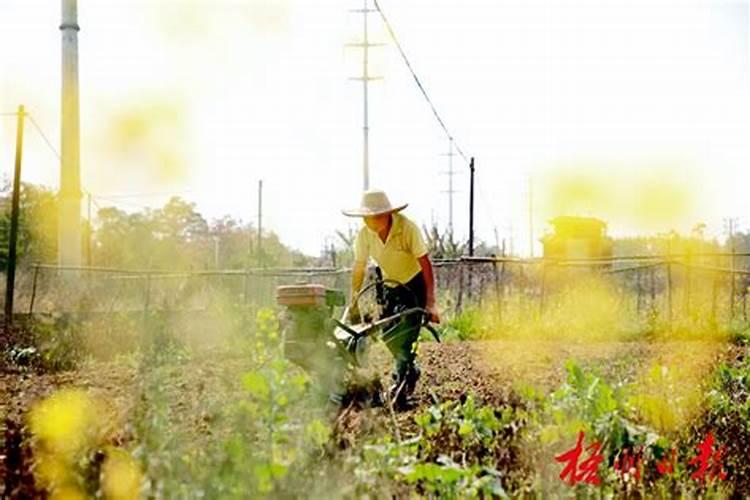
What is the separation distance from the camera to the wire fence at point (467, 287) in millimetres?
14758

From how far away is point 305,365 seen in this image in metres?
5.05

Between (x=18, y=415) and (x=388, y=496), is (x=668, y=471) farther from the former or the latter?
(x=18, y=415)

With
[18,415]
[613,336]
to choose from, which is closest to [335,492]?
[18,415]

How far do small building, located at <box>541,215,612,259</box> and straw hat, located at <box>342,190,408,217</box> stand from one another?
31941 millimetres

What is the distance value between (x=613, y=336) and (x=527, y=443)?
10.6 m

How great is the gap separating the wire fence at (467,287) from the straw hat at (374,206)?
23.0 feet

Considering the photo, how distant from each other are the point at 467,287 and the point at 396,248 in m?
10.6

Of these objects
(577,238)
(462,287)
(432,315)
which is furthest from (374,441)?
(577,238)

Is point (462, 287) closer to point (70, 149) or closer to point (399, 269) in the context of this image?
point (70, 149)

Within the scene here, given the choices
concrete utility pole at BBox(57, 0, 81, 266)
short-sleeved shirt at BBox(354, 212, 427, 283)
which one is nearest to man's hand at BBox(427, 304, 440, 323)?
short-sleeved shirt at BBox(354, 212, 427, 283)

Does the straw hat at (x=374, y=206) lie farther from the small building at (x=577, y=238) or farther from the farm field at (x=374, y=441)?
the small building at (x=577, y=238)

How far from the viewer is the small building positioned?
124 feet

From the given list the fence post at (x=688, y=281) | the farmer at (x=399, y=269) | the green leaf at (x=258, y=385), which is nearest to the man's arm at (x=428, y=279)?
the farmer at (x=399, y=269)

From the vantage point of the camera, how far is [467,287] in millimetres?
17125
